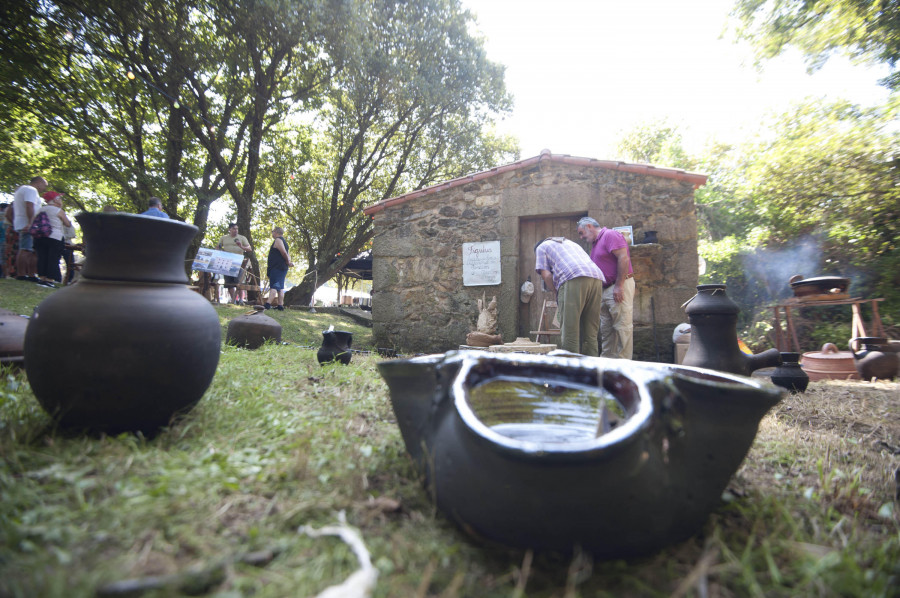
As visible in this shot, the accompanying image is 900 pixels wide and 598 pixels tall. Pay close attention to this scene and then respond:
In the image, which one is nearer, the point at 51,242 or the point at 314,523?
the point at 314,523

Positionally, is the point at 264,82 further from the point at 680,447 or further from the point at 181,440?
the point at 680,447

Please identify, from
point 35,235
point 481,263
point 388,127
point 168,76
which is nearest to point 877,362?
point 481,263

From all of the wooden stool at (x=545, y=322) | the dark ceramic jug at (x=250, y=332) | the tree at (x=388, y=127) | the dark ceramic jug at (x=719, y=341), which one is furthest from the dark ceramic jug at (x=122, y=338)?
the tree at (x=388, y=127)

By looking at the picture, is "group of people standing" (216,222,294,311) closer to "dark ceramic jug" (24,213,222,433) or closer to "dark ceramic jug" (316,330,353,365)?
"dark ceramic jug" (316,330,353,365)

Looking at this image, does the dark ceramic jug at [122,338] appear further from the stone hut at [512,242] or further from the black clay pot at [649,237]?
the black clay pot at [649,237]

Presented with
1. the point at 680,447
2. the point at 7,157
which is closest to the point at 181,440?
the point at 680,447

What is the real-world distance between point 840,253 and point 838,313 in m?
1.25

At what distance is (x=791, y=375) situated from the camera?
3795mm

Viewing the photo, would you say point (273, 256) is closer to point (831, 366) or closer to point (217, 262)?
point (217, 262)

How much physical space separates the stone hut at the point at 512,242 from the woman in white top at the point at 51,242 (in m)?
5.25

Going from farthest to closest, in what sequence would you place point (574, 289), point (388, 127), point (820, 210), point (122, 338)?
point (388, 127) → point (820, 210) → point (574, 289) → point (122, 338)

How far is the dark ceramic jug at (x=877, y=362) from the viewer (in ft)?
16.1

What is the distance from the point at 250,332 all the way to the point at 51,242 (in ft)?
15.3

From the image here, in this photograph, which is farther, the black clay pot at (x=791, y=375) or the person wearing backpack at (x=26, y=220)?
the person wearing backpack at (x=26, y=220)
